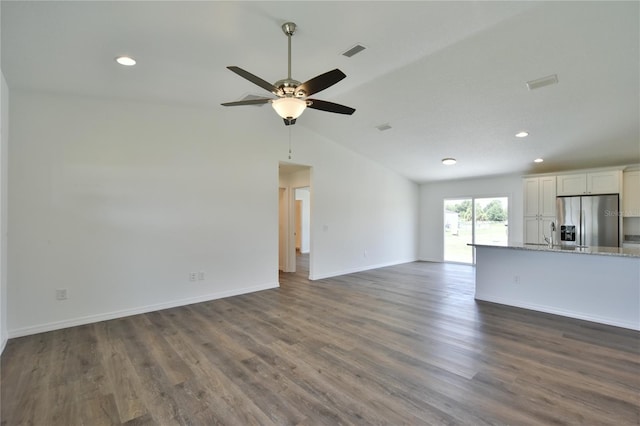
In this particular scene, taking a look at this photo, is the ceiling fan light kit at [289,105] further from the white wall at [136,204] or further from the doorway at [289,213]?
the doorway at [289,213]

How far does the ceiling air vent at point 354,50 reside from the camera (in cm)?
307

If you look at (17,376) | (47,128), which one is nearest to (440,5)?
(47,128)

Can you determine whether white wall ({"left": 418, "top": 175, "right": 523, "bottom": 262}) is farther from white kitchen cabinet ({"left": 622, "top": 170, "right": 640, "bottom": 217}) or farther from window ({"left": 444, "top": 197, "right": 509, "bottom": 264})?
white kitchen cabinet ({"left": 622, "top": 170, "right": 640, "bottom": 217})

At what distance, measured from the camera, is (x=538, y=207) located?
21.8 ft

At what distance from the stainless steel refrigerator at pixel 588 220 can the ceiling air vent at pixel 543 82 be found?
137 inches

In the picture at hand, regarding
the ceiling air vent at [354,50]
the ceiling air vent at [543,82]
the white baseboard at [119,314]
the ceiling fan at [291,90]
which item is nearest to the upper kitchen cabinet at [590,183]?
the ceiling air vent at [543,82]

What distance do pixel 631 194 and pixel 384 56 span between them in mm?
5919

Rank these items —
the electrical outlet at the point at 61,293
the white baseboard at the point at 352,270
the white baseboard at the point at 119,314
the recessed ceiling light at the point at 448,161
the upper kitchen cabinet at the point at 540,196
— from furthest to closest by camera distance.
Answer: the recessed ceiling light at the point at 448,161, the upper kitchen cabinet at the point at 540,196, the white baseboard at the point at 352,270, the electrical outlet at the point at 61,293, the white baseboard at the point at 119,314

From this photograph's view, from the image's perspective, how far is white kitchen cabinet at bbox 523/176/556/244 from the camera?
6.46 m

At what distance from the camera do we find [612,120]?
4.35 meters

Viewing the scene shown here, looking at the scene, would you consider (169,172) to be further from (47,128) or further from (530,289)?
(530,289)

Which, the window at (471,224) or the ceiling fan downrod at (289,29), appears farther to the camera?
the window at (471,224)

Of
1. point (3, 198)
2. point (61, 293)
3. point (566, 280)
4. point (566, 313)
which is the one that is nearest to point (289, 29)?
point (3, 198)

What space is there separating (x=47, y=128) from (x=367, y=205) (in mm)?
6103
